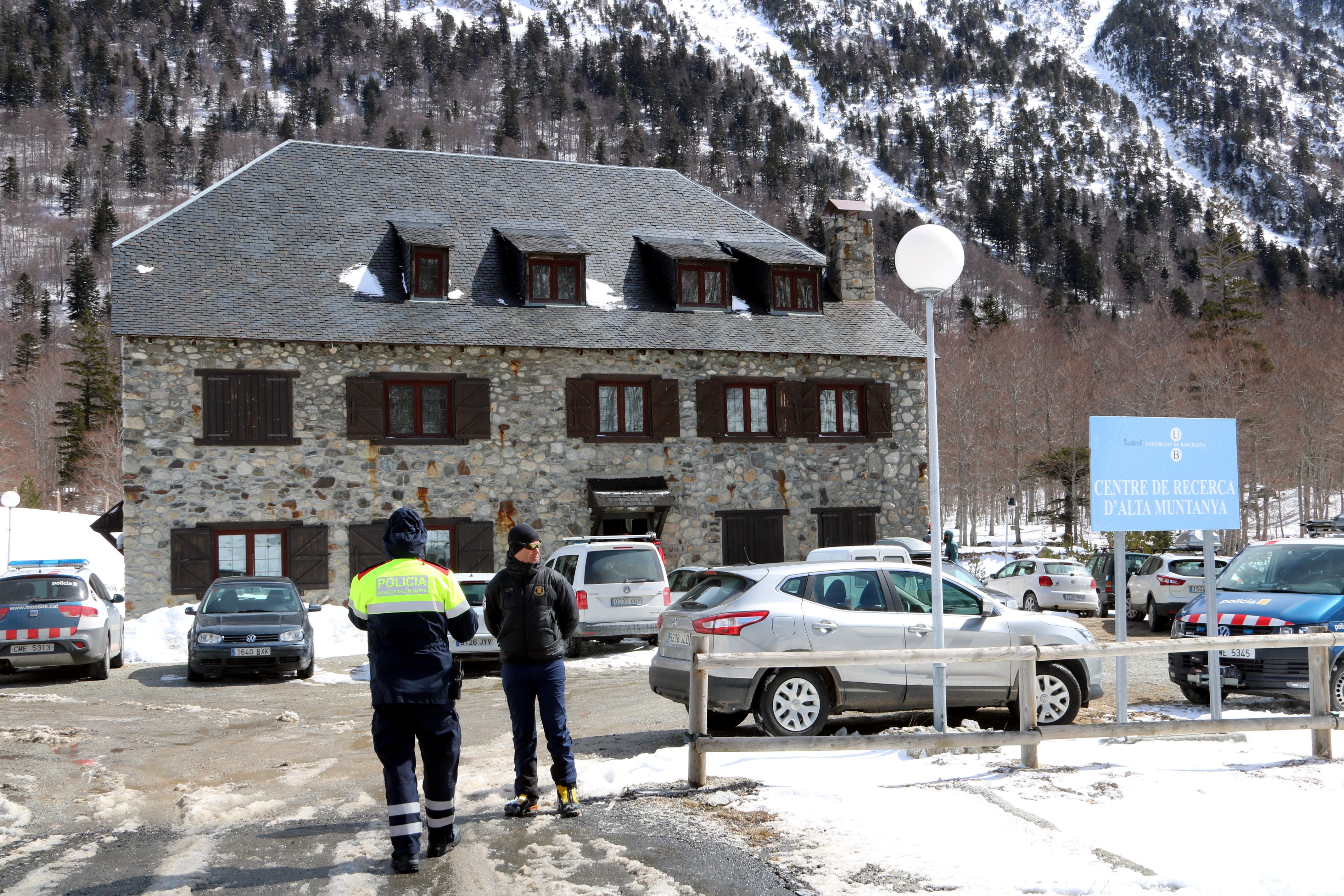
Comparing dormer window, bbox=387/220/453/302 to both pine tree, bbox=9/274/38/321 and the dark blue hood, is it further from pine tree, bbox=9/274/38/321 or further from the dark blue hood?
pine tree, bbox=9/274/38/321

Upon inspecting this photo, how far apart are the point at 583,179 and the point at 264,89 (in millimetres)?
168788

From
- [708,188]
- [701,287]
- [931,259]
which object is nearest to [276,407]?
[701,287]

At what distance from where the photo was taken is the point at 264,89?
176 m

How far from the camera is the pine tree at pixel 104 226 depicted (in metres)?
122

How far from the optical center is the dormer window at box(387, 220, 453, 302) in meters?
23.3

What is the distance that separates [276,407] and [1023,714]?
18063 millimetres

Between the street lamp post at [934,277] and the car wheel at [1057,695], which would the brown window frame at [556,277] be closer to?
the street lamp post at [934,277]

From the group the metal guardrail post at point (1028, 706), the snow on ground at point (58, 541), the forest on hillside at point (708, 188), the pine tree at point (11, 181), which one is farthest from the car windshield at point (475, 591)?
the pine tree at point (11, 181)

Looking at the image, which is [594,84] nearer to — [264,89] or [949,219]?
[264,89]

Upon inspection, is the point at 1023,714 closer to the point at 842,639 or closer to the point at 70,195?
the point at 842,639

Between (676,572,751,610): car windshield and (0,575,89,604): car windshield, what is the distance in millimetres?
9839

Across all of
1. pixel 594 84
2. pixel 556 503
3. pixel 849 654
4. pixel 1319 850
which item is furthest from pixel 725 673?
Answer: pixel 594 84

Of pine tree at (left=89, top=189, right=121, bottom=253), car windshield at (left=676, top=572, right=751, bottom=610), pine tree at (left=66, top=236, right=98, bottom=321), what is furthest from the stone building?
pine tree at (left=89, top=189, right=121, bottom=253)

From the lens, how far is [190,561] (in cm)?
2139
